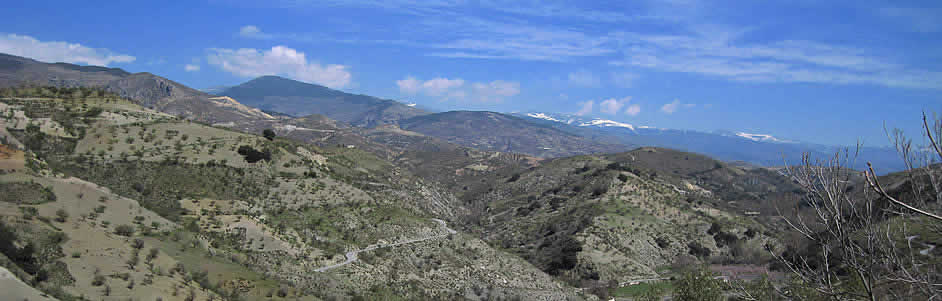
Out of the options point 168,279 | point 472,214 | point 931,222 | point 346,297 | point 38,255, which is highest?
point 931,222

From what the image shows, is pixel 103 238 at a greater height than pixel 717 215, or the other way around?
pixel 103 238

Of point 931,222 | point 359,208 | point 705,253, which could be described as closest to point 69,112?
point 359,208

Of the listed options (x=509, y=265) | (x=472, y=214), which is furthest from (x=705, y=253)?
(x=472, y=214)

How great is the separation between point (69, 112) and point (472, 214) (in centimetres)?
7250

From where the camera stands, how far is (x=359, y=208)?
48.0 meters

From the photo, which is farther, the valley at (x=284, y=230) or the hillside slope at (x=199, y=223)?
the hillside slope at (x=199, y=223)

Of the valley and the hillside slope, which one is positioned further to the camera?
the hillside slope

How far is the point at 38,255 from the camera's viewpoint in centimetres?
1434

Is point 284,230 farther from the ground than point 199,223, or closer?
closer

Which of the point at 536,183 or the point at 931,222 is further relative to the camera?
the point at 536,183

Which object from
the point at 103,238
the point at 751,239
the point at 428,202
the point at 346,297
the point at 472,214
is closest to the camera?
the point at 103,238

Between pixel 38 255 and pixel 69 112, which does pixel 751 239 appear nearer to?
pixel 38 255

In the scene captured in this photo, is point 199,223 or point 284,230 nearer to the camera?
point 199,223

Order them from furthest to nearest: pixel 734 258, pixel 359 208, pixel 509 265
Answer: pixel 734 258
pixel 359 208
pixel 509 265
